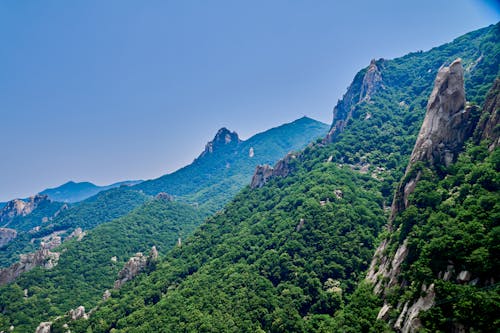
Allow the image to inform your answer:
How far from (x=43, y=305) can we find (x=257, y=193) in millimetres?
72544

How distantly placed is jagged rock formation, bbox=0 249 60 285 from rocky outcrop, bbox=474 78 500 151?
411 feet

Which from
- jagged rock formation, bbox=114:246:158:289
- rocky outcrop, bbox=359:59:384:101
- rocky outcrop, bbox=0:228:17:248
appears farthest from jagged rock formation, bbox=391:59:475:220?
rocky outcrop, bbox=0:228:17:248

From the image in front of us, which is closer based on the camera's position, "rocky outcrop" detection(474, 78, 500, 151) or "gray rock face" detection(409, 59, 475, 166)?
"rocky outcrop" detection(474, 78, 500, 151)

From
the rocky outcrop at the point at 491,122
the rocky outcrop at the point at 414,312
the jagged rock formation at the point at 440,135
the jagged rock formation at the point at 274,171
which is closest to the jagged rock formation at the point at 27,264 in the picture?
the jagged rock formation at the point at 274,171

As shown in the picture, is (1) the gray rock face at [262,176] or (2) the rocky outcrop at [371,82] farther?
(2) the rocky outcrop at [371,82]

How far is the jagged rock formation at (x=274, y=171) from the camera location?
115 m

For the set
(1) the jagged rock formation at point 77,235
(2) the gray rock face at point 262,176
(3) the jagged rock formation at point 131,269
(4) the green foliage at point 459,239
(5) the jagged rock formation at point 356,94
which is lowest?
(3) the jagged rock formation at point 131,269

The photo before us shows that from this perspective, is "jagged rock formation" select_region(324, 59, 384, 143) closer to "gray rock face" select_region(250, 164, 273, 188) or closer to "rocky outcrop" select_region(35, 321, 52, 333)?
"gray rock face" select_region(250, 164, 273, 188)

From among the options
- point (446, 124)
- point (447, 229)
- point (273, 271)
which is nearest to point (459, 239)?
→ point (447, 229)

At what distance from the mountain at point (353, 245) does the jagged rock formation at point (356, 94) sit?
47.4 feet

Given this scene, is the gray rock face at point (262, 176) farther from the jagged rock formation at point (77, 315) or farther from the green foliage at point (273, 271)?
the jagged rock formation at point (77, 315)

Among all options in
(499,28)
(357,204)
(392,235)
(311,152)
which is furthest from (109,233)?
(499,28)

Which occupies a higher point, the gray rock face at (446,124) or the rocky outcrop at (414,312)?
the gray rock face at (446,124)

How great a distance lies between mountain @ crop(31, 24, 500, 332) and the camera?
31.7 meters
